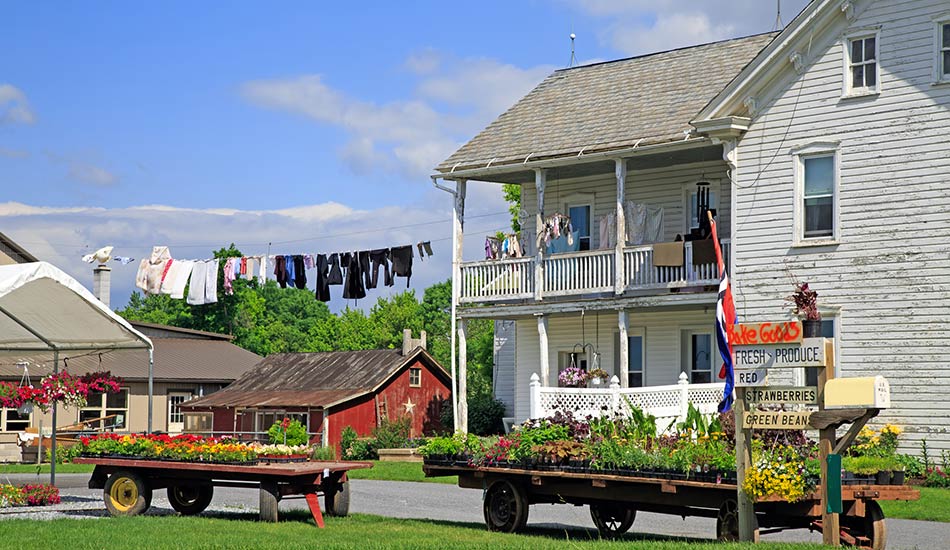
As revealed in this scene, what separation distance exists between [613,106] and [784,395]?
726 inches

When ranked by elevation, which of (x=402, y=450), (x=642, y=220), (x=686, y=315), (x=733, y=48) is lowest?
(x=402, y=450)

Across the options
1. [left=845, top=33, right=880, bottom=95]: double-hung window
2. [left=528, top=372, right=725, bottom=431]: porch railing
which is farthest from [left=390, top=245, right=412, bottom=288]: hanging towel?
[left=528, top=372, right=725, bottom=431]: porch railing

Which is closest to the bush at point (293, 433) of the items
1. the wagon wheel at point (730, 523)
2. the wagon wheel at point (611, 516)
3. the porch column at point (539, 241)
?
the porch column at point (539, 241)

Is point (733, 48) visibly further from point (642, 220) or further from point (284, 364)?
point (284, 364)

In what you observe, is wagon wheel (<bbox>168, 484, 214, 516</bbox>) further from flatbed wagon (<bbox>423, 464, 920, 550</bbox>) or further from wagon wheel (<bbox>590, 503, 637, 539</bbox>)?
wagon wheel (<bbox>590, 503, 637, 539</bbox>)

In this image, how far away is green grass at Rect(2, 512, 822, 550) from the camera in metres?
14.0

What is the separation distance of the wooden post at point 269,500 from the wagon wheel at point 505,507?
291cm

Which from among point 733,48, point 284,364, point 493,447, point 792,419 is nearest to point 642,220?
point 733,48

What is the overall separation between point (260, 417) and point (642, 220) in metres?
17.5

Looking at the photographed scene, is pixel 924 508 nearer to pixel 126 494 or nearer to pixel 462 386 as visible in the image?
pixel 126 494

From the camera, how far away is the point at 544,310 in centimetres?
3036

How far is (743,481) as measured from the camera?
13766mm

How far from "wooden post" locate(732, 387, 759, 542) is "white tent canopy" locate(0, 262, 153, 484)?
38.1 feet

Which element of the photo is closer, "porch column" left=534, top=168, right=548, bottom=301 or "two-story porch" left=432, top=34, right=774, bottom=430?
"two-story porch" left=432, top=34, right=774, bottom=430
